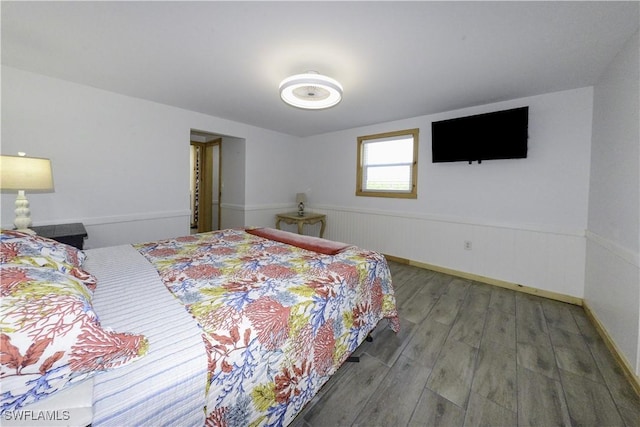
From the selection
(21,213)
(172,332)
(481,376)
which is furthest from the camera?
(21,213)

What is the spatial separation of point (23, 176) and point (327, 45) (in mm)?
2459

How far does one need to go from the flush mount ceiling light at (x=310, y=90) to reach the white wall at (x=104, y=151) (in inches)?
81.2

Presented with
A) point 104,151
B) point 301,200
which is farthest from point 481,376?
point 104,151

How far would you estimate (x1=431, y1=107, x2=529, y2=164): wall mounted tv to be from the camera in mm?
2707

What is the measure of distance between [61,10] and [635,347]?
4173 millimetres

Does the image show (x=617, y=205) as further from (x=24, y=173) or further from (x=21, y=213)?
(x=21, y=213)

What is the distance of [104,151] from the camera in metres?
2.82

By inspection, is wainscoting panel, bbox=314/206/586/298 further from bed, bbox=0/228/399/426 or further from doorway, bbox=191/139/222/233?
doorway, bbox=191/139/222/233

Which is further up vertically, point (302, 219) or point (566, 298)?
point (302, 219)

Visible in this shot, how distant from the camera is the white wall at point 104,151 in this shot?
2379 mm

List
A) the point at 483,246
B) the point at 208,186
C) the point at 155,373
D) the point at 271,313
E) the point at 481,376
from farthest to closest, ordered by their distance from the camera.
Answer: the point at 208,186, the point at 483,246, the point at 481,376, the point at 271,313, the point at 155,373

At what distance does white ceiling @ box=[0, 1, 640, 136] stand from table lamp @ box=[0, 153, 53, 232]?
0.93 meters

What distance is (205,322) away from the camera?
0.97 meters

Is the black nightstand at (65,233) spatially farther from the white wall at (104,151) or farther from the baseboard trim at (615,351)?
the baseboard trim at (615,351)
